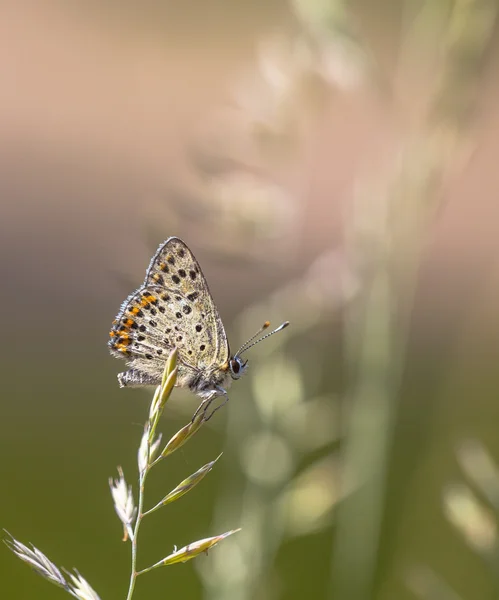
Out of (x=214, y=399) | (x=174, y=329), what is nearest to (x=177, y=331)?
(x=174, y=329)

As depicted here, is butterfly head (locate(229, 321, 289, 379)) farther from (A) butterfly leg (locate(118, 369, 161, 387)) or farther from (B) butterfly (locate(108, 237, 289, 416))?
(A) butterfly leg (locate(118, 369, 161, 387))

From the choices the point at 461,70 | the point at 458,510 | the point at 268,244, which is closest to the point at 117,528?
the point at 268,244

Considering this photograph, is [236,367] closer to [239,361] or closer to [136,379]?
[239,361]

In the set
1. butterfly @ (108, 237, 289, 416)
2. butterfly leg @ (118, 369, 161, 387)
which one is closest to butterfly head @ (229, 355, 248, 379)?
butterfly @ (108, 237, 289, 416)

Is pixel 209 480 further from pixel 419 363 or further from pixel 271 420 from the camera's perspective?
pixel 271 420

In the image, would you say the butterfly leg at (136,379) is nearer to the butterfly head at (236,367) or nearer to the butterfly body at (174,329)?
the butterfly body at (174,329)

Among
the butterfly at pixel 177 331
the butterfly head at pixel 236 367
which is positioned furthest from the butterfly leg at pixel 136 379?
the butterfly head at pixel 236 367

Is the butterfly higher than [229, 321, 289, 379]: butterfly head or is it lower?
higher
